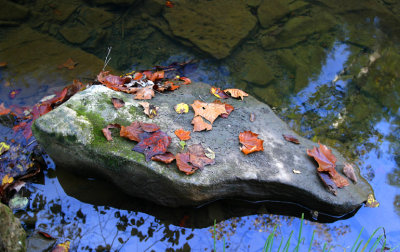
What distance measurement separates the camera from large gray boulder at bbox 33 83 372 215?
2.96 meters

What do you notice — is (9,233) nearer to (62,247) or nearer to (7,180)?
(62,247)

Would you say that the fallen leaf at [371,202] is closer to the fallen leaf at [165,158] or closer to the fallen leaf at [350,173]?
the fallen leaf at [350,173]

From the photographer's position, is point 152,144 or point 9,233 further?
point 152,144

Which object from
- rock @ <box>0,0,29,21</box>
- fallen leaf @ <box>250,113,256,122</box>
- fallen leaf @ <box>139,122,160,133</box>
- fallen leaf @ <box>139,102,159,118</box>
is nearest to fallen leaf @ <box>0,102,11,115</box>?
fallen leaf @ <box>139,102,159,118</box>

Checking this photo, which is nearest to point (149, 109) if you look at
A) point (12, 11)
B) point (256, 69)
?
point (256, 69)

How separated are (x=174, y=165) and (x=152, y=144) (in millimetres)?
313

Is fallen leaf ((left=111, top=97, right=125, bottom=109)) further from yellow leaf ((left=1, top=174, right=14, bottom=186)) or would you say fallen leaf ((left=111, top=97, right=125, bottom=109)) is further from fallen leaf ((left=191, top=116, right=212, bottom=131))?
yellow leaf ((left=1, top=174, right=14, bottom=186))

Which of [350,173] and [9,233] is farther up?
[350,173]

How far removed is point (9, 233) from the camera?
2146mm

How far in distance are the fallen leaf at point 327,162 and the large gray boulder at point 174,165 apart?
0.08 meters

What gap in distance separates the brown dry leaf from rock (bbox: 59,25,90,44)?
127 inches

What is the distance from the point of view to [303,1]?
6629mm

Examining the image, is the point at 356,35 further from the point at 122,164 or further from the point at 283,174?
the point at 122,164

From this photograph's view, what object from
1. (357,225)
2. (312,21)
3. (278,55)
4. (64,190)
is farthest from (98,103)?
(312,21)
